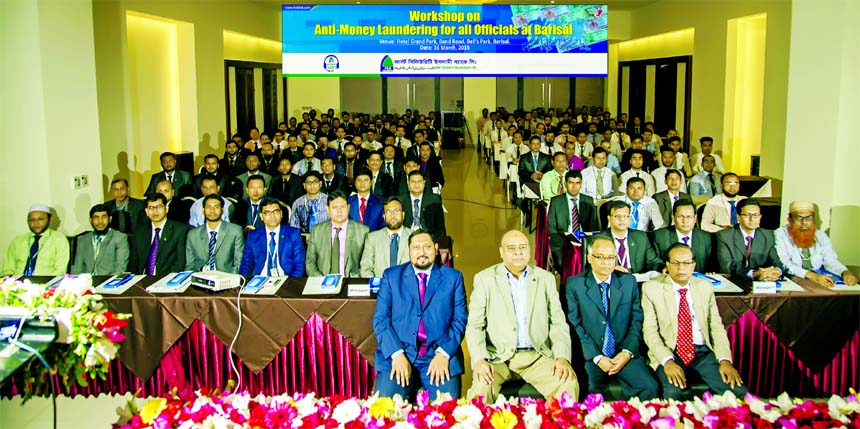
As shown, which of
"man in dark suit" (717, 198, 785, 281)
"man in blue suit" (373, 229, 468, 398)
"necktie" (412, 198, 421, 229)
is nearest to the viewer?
"man in blue suit" (373, 229, 468, 398)

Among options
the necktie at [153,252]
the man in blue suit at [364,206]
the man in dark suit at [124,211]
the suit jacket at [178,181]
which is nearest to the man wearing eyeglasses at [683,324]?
the man in blue suit at [364,206]

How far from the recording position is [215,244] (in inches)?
228

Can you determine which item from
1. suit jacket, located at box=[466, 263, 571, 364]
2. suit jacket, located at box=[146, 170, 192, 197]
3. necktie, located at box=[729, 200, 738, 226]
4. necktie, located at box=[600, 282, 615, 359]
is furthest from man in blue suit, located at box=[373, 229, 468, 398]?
suit jacket, located at box=[146, 170, 192, 197]

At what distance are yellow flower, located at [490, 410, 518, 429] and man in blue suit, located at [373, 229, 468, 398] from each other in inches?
53.7

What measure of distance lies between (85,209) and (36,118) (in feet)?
3.31

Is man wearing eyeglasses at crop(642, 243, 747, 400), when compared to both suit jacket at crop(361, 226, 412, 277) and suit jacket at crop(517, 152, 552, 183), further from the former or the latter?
suit jacket at crop(517, 152, 552, 183)

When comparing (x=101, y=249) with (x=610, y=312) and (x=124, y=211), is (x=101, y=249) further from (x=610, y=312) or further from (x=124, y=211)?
(x=610, y=312)

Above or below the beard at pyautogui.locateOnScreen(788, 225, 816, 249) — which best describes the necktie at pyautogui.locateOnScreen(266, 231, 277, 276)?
below

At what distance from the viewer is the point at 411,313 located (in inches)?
169

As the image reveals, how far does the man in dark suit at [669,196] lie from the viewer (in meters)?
7.58

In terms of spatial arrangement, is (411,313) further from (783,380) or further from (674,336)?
(783,380)

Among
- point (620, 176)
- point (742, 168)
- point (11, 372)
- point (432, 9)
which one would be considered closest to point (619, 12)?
point (742, 168)

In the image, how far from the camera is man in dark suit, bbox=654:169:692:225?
7.58m

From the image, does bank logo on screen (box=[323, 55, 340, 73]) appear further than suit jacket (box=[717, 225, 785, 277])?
Yes
